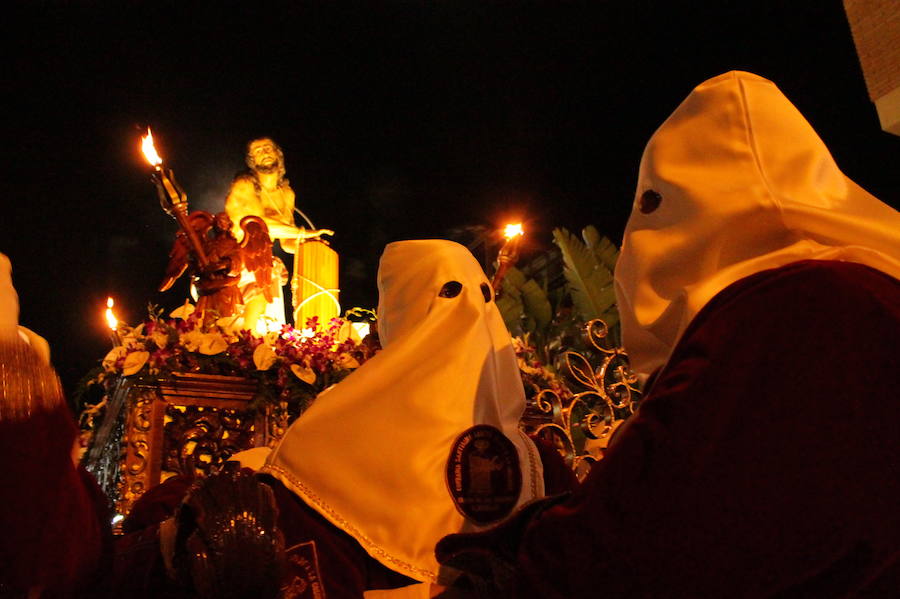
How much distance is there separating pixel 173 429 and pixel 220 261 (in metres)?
1.37

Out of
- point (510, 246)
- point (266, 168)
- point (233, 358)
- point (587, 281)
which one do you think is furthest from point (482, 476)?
point (587, 281)

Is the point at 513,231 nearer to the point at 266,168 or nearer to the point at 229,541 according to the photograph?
the point at 229,541

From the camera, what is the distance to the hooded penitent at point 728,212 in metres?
1.30

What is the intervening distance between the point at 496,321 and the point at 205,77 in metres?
6.71

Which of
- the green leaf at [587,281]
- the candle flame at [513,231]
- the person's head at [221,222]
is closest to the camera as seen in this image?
the candle flame at [513,231]

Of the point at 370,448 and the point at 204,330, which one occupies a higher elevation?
the point at 204,330

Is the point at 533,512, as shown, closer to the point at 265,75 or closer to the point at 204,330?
the point at 204,330

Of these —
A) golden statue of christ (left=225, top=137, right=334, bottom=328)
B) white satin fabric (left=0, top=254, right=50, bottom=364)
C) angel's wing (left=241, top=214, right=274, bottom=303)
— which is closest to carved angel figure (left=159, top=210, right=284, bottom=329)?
angel's wing (left=241, top=214, right=274, bottom=303)

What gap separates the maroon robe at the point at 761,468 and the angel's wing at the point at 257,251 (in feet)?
11.8

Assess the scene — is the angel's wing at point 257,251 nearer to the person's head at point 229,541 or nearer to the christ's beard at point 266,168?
the christ's beard at point 266,168

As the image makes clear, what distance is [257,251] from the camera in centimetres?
450

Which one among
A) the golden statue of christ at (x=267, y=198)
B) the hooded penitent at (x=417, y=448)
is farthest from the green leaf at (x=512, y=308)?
the hooded penitent at (x=417, y=448)

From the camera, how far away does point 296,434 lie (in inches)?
76.7

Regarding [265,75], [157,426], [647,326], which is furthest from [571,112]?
[647,326]
